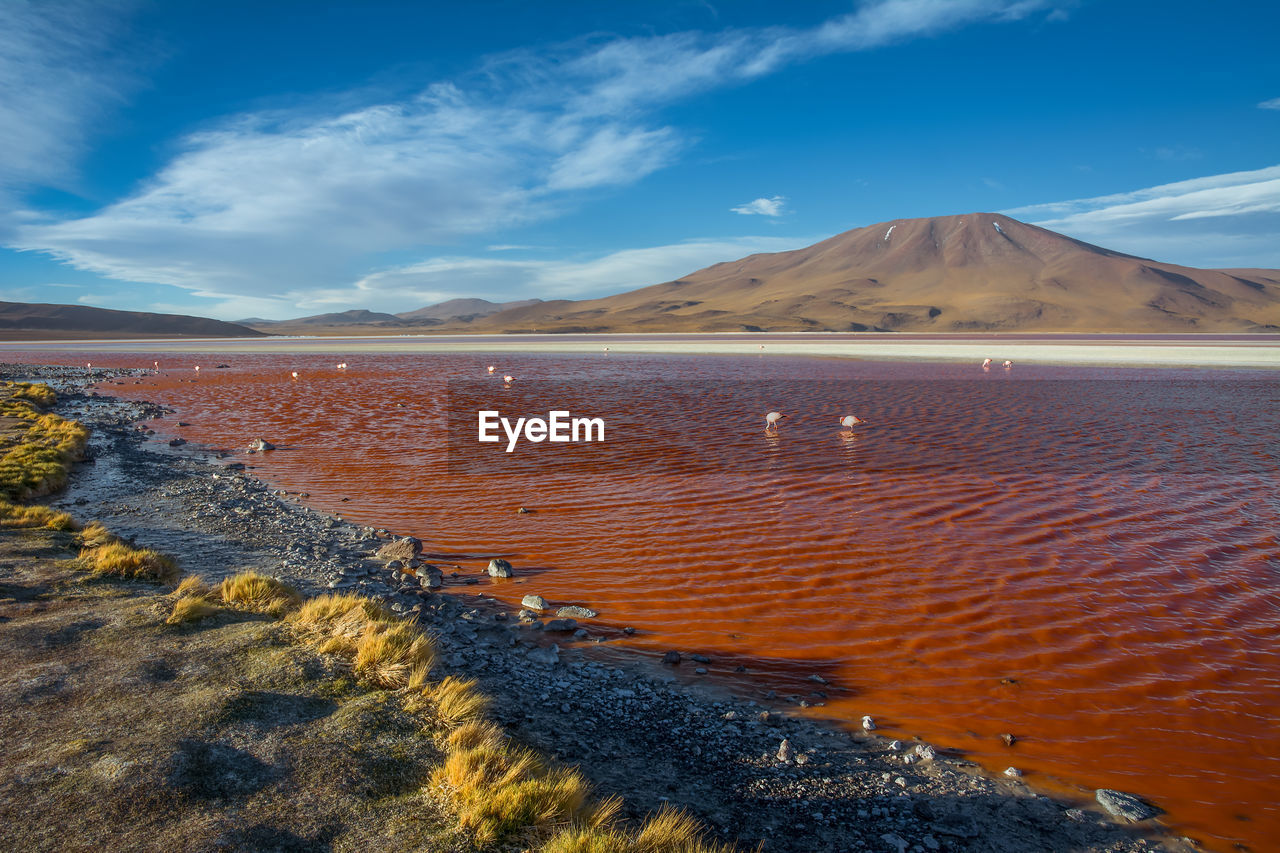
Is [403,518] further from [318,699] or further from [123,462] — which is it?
[123,462]

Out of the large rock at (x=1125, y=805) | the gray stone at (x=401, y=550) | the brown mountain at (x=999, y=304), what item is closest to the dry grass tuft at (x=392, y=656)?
the gray stone at (x=401, y=550)

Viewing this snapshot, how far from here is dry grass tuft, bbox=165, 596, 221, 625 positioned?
5.59 m

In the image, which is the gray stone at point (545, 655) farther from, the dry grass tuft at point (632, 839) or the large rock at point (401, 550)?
the large rock at point (401, 550)

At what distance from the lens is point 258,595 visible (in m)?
6.27

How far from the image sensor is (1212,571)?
786cm

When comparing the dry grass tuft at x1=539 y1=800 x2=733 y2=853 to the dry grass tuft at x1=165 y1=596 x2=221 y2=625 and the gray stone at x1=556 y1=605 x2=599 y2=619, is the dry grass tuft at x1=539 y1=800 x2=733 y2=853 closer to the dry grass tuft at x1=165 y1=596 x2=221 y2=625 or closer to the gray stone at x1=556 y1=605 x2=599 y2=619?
the gray stone at x1=556 y1=605 x2=599 y2=619

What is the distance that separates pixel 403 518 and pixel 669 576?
4.77 metres

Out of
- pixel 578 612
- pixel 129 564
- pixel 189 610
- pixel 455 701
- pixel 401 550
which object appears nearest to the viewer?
pixel 455 701

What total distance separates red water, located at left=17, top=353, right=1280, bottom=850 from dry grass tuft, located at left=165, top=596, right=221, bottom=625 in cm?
291

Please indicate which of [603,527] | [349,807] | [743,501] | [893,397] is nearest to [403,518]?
[603,527]

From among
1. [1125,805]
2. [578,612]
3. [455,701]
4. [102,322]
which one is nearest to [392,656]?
[455,701]

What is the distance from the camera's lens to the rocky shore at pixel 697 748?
13.0 ft

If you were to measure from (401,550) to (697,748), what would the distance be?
17.1 feet

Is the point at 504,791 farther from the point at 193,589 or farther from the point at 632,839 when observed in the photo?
the point at 193,589
